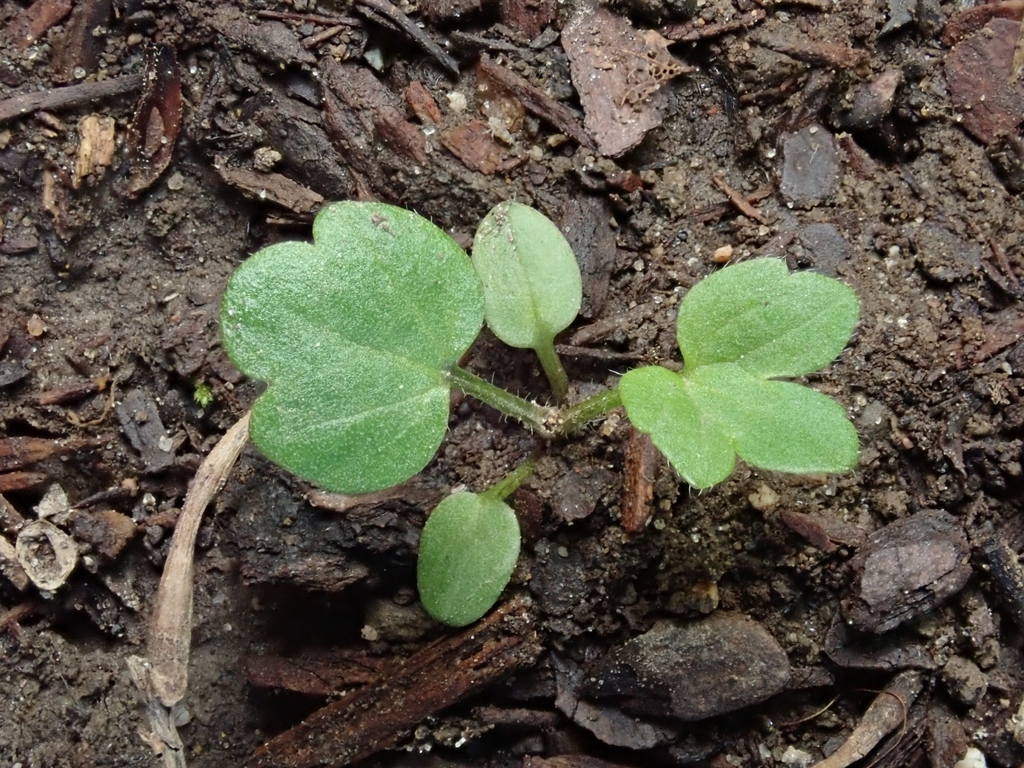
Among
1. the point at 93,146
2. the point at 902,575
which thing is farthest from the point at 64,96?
the point at 902,575

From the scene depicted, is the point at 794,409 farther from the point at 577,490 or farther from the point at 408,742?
the point at 408,742

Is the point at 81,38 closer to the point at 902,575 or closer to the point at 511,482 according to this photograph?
the point at 511,482

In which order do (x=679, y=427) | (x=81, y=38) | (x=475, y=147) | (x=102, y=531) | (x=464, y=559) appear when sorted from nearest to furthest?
(x=679, y=427)
(x=464, y=559)
(x=102, y=531)
(x=475, y=147)
(x=81, y=38)

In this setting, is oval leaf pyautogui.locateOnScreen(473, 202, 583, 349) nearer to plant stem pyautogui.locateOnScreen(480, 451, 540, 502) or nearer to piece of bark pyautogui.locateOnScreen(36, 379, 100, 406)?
plant stem pyautogui.locateOnScreen(480, 451, 540, 502)

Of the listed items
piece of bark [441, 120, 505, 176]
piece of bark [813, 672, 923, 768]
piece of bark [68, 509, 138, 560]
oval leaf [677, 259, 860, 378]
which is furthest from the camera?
piece of bark [441, 120, 505, 176]

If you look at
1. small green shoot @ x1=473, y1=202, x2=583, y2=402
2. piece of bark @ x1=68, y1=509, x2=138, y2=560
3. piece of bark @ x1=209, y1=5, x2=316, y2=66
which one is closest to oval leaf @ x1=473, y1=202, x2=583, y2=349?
small green shoot @ x1=473, y1=202, x2=583, y2=402

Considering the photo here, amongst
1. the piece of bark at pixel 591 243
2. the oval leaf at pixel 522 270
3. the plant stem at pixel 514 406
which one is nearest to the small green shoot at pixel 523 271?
the oval leaf at pixel 522 270

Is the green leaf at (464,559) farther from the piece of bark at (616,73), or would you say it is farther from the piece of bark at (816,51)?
the piece of bark at (816,51)
